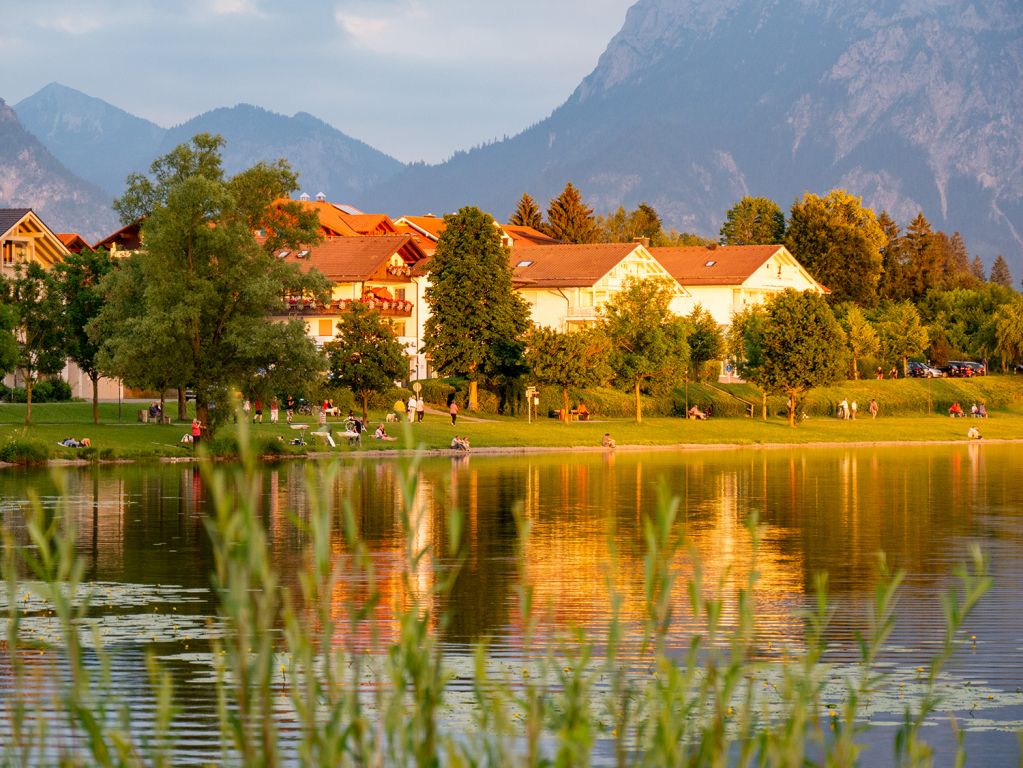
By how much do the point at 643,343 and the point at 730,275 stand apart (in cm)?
3789

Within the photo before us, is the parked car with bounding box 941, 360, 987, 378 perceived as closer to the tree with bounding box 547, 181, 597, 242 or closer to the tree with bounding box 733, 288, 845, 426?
the tree with bounding box 733, 288, 845, 426

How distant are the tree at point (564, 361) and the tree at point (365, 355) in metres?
10.9

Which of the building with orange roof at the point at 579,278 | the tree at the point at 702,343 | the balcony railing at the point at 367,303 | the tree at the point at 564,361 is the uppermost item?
the building with orange roof at the point at 579,278

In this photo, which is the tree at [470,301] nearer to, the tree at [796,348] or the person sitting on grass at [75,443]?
the tree at [796,348]

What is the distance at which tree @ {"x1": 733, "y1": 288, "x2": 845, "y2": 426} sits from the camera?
10044 centimetres

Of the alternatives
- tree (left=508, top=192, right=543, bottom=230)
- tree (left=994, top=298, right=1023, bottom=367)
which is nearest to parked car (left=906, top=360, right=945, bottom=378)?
tree (left=994, top=298, right=1023, bottom=367)

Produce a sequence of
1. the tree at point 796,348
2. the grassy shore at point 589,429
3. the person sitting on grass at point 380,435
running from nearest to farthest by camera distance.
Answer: the grassy shore at point 589,429 → the person sitting on grass at point 380,435 → the tree at point 796,348

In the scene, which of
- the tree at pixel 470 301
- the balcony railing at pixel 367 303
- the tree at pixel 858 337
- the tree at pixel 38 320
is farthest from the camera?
the tree at pixel 858 337

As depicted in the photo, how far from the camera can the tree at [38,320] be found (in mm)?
73312

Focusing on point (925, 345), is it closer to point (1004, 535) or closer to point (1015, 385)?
point (1015, 385)

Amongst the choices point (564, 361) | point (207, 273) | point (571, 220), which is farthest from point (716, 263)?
point (207, 273)

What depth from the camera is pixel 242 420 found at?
27.9 feet

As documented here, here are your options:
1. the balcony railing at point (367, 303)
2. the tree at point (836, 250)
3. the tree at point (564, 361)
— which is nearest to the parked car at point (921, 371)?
the tree at point (836, 250)

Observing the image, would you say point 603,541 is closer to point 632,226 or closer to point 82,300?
point 82,300
